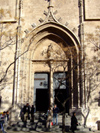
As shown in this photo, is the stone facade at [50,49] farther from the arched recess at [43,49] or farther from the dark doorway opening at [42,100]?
the dark doorway opening at [42,100]

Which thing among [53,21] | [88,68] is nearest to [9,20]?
[53,21]

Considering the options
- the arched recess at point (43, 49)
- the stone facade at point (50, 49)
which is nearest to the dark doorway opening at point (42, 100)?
the stone facade at point (50, 49)

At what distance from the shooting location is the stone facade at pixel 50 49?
17719 mm

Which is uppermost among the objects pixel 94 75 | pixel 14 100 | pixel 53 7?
pixel 53 7

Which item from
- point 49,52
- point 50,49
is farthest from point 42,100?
point 50,49

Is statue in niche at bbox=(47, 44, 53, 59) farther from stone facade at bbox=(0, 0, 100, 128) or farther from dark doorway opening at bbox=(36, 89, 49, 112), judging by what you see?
dark doorway opening at bbox=(36, 89, 49, 112)

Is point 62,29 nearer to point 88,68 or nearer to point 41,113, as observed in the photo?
point 88,68

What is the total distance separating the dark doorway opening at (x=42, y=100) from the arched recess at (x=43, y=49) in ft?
3.05

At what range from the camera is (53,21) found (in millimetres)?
19516

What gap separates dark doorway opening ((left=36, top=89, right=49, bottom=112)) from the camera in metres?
19.5

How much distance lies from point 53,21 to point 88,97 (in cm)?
820

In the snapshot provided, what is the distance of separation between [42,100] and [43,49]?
5212 mm

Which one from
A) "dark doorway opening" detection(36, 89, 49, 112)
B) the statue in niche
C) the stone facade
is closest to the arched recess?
the stone facade

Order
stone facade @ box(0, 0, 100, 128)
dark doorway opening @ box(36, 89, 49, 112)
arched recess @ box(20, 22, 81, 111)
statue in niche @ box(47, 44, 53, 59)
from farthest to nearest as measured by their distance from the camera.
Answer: dark doorway opening @ box(36, 89, 49, 112)
statue in niche @ box(47, 44, 53, 59)
arched recess @ box(20, 22, 81, 111)
stone facade @ box(0, 0, 100, 128)
